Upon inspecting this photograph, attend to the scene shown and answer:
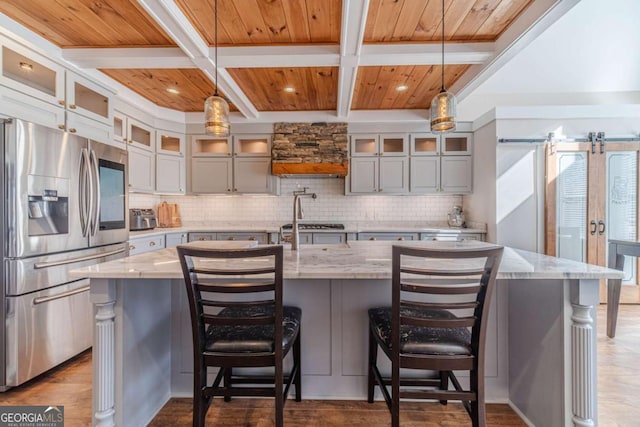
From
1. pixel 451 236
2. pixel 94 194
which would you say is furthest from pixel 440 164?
pixel 94 194

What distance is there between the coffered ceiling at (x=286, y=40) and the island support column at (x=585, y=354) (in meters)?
1.85

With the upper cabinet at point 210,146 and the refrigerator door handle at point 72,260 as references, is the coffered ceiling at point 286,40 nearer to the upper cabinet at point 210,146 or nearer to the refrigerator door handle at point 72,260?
the upper cabinet at point 210,146

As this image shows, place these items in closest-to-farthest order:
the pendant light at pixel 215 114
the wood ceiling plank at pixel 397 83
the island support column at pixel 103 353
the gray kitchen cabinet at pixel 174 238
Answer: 1. the island support column at pixel 103 353
2. the pendant light at pixel 215 114
3. the wood ceiling plank at pixel 397 83
4. the gray kitchen cabinet at pixel 174 238

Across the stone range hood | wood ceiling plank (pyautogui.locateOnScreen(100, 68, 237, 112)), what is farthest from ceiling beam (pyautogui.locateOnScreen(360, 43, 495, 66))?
wood ceiling plank (pyautogui.locateOnScreen(100, 68, 237, 112))

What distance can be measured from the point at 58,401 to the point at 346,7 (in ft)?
10.3

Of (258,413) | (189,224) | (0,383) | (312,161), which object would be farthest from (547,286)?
(189,224)

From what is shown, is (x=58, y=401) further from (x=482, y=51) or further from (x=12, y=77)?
(x=482, y=51)

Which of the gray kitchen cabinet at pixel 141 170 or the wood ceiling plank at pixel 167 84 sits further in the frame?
the gray kitchen cabinet at pixel 141 170

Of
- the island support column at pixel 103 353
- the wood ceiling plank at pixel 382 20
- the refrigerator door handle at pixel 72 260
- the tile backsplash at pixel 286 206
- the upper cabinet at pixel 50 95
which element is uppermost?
the wood ceiling plank at pixel 382 20

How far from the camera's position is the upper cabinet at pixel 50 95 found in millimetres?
2021

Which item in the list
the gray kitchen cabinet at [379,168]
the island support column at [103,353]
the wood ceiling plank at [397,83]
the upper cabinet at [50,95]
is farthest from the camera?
the gray kitchen cabinet at [379,168]

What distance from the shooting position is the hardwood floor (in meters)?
1.66

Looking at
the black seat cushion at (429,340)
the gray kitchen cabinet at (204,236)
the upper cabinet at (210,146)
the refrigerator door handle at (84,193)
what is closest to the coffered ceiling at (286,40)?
the upper cabinet at (210,146)

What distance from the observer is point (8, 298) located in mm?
1915
